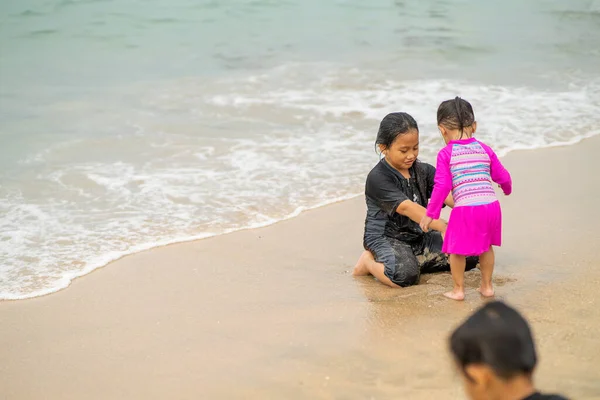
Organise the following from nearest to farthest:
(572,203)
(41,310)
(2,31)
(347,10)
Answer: (41,310) → (572,203) → (2,31) → (347,10)

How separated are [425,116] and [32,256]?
4.47 m

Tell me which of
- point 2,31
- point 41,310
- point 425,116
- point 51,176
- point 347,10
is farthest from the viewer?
point 347,10

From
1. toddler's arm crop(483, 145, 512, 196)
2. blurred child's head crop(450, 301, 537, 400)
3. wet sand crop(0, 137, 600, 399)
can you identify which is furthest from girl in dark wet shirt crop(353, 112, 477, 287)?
blurred child's head crop(450, 301, 537, 400)

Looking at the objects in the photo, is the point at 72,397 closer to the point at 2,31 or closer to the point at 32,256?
the point at 32,256

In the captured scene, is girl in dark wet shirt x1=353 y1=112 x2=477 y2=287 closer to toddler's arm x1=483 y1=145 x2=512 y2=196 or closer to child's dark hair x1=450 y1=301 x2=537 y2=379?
toddler's arm x1=483 y1=145 x2=512 y2=196

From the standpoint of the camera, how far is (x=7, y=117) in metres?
8.88

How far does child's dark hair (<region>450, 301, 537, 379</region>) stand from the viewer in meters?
1.82

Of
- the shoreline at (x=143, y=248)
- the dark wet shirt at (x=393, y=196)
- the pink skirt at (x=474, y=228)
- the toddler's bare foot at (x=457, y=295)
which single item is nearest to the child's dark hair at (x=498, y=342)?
the pink skirt at (x=474, y=228)

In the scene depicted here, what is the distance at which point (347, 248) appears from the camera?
5250mm

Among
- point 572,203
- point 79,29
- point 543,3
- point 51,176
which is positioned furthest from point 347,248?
point 543,3

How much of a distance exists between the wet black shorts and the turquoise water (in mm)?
1280

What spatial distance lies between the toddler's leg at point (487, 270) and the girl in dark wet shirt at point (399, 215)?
0.99 ft

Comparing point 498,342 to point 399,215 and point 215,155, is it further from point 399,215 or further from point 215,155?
point 215,155

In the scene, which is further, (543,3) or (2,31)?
(543,3)
